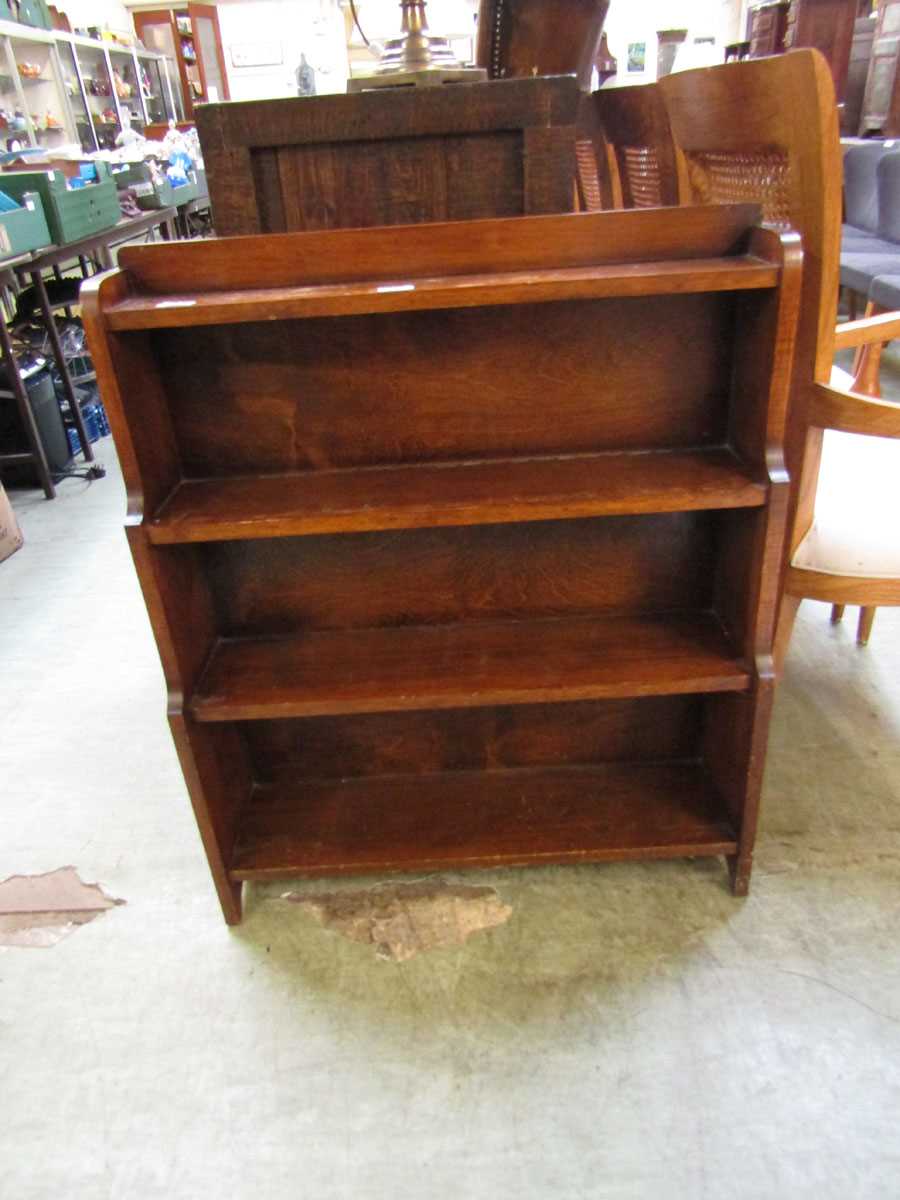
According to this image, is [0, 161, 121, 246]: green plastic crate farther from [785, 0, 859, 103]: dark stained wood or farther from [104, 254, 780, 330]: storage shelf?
[785, 0, 859, 103]: dark stained wood

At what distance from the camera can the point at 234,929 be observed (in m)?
1.44

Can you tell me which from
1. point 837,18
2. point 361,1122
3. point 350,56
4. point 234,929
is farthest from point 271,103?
point 350,56

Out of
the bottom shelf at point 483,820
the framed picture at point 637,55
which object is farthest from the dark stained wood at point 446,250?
the framed picture at point 637,55

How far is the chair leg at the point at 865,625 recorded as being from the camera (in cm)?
204

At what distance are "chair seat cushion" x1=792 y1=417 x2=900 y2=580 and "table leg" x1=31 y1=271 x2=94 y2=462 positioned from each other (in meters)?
2.87

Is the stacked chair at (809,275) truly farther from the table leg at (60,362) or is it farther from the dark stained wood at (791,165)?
the table leg at (60,362)

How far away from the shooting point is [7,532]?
113 inches

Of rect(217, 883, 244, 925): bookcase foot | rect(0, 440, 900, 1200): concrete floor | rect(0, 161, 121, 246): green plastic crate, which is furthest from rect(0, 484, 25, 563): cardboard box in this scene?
rect(217, 883, 244, 925): bookcase foot

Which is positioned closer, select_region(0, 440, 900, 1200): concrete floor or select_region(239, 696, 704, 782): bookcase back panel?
select_region(0, 440, 900, 1200): concrete floor

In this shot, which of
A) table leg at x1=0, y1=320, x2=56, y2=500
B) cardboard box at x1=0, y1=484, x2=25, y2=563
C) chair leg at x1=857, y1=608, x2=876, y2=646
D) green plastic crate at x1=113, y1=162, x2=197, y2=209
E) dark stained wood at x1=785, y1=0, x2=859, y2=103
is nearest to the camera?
chair leg at x1=857, y1=608, x2=876, y2=646

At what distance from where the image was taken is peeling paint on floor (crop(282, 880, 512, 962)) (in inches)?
54.8

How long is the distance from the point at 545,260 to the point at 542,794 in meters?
0.92

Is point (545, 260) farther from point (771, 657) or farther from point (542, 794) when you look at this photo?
point (542, 794)

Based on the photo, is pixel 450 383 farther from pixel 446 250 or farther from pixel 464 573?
pixel 464 573
